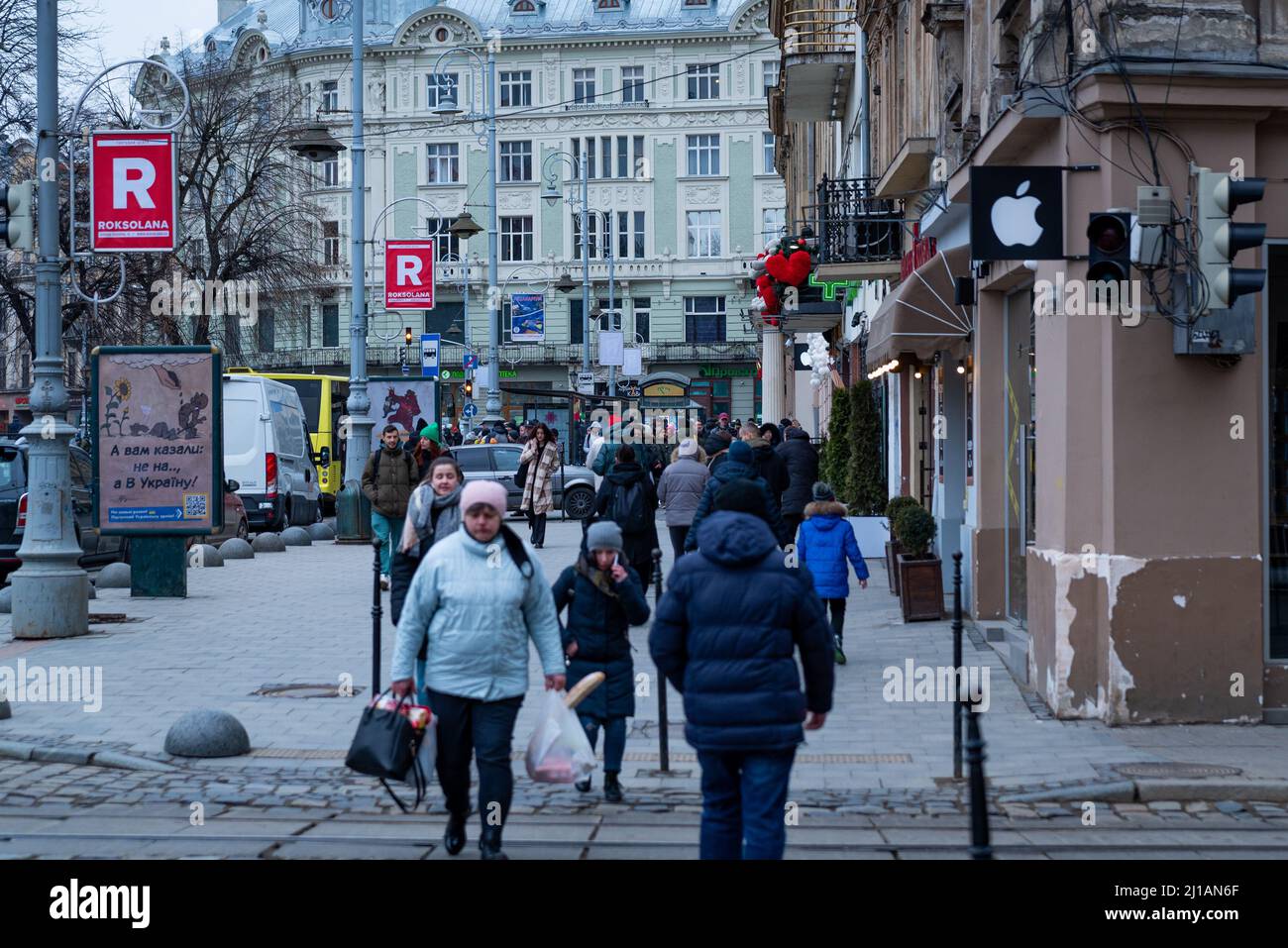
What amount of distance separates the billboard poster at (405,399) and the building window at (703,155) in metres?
44.6

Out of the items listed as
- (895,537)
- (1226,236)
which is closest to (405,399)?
(895,537)

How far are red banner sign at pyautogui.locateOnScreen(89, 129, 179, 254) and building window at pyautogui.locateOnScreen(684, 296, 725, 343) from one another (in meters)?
59.2

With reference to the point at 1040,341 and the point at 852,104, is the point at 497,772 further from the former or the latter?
the point at 852,104

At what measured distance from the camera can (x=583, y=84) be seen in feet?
246

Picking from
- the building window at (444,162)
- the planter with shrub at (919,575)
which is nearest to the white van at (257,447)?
the planter with shrub at (919,575)

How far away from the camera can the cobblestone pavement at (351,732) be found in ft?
30.8

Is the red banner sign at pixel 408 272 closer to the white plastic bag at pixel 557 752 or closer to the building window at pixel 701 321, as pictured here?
the white plastic bag at pixel 557 752

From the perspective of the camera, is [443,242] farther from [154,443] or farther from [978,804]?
[978,804]

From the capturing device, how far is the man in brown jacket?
17328 mm

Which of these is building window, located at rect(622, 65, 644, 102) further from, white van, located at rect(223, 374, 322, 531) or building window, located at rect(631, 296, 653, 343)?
white van, located at rect(223, 374, 322, 531)

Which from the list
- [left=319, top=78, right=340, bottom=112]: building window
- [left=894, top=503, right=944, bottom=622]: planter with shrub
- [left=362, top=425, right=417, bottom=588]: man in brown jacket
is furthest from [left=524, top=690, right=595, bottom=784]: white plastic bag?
[left=319, top=78, right=340, bottom=112]: building window

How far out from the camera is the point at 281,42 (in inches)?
3009

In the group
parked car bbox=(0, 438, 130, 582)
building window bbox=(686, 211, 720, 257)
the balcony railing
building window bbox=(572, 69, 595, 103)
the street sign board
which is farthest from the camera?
building window bbox=(686, 211, 720, 257)

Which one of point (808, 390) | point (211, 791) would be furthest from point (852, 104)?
point (211, 791)
